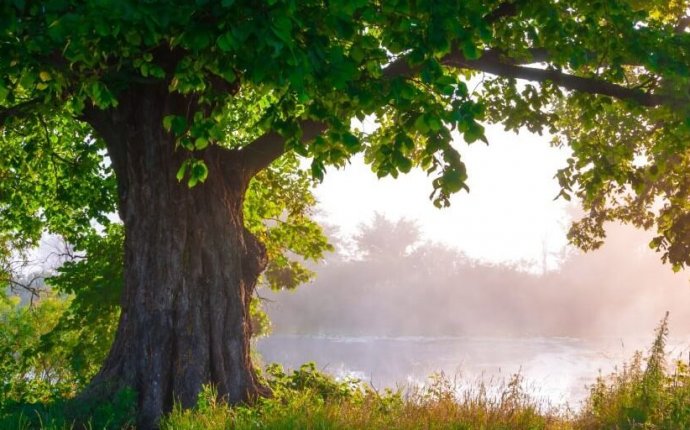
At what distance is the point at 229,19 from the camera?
17.4 feet

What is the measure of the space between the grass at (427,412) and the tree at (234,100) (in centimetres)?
104

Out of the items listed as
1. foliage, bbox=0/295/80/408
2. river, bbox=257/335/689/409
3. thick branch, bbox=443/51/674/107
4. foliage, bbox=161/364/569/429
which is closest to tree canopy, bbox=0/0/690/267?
thick branch, bbox=443/51/674/107

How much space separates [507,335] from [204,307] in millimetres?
39907

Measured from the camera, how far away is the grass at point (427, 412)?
21.8ft

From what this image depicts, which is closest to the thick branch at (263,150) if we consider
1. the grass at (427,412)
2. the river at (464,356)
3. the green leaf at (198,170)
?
the green leaf at (198,170)

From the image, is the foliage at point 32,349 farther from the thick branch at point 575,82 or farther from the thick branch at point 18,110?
the thick branch at point 575,82

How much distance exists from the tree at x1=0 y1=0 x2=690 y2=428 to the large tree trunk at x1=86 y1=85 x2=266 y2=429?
2 centimetres

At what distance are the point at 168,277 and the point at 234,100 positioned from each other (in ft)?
9.06

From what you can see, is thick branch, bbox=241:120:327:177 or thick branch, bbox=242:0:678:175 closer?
thick branch, bbox=242:0:678:175

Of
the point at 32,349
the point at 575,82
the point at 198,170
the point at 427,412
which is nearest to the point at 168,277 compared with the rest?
the point at 198,170

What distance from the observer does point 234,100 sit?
32.5 ft

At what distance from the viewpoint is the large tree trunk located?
28.7 feet

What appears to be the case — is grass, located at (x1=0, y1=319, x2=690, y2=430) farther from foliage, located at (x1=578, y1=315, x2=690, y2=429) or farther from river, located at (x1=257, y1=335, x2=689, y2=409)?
river, located at (x1=257, y1=335, x2=689, y2=409)

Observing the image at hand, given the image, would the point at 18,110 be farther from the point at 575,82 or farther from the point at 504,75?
the point at 575,82
